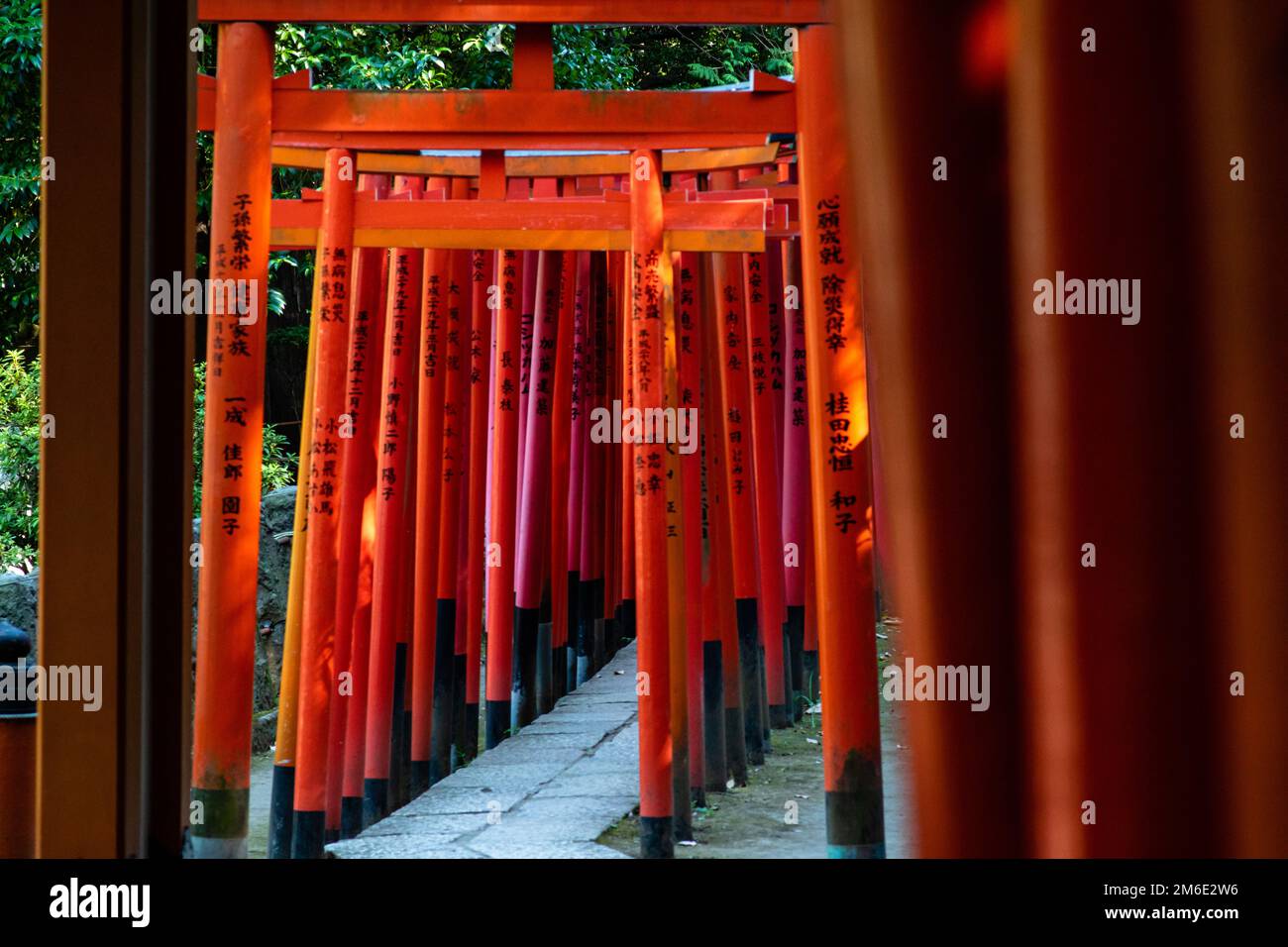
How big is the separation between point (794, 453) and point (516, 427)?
284 cm

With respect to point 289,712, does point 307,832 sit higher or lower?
lower

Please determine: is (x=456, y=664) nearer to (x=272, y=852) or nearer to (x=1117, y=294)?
(x=272, y=852)

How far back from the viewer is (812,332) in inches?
203

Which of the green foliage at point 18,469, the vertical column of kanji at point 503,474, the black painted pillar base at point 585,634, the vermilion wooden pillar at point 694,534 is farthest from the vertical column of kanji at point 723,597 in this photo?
the green foliage at point 18,469

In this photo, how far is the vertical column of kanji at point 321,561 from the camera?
6.12 meters

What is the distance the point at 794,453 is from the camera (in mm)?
10844

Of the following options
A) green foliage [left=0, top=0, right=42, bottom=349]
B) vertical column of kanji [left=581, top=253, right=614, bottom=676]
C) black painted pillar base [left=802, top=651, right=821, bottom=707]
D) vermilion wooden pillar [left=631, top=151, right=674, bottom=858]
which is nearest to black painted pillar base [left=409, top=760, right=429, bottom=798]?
vermilion wooden pillar [left=631, top=151, right=674, bottom=858]

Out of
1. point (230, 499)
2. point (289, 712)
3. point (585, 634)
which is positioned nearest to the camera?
point (230, 499)

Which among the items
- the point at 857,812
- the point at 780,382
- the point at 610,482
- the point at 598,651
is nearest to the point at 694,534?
the point at 857,812

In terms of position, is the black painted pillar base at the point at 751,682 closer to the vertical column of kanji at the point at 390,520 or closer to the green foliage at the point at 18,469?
the vertical column of kanji at the point at 390,520

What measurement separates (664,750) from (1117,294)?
504 cm

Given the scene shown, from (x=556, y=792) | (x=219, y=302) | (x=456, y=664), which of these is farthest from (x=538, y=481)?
(x=219, y=302)

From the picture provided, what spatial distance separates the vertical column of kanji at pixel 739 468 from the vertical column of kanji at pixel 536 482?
167cm

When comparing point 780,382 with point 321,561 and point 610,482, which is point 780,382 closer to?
point 610,482
